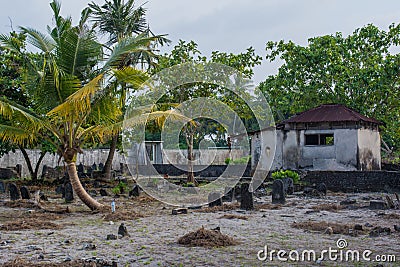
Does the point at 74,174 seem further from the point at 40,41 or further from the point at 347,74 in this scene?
the point at 347,74

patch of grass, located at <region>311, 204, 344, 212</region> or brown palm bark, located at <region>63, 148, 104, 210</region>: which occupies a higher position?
brown palm bark, located at <region>63, 148, 104, 210</region>

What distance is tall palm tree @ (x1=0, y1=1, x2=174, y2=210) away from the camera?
603 inches

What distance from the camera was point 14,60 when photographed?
25.7 metres

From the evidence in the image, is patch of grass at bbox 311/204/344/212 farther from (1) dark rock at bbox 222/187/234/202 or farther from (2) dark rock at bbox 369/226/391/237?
(2) dark rock at bbox 369/226/391/237

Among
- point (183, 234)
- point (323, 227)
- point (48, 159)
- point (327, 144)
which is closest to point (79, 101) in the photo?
point (183, 234)

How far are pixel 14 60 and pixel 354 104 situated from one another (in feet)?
70.6

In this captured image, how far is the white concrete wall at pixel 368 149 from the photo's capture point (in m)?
29.6

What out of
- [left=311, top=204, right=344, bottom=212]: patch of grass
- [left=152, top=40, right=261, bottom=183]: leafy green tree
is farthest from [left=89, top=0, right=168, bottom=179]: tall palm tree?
[left=311, top=204, right=344, bottom=212]: patch of grass

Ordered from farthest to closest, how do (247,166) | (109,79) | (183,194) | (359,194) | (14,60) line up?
(247,166), (14,60), (183,194), (359,194), (109,79)

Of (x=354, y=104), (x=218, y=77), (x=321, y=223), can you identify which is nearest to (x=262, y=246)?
(x=321, y=223)

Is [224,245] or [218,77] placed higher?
[218,77]

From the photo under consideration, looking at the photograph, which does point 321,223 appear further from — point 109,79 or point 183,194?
point 183,194

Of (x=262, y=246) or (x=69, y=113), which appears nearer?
(x=262, y=246)

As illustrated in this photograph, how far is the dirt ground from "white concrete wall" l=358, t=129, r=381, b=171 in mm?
12112
